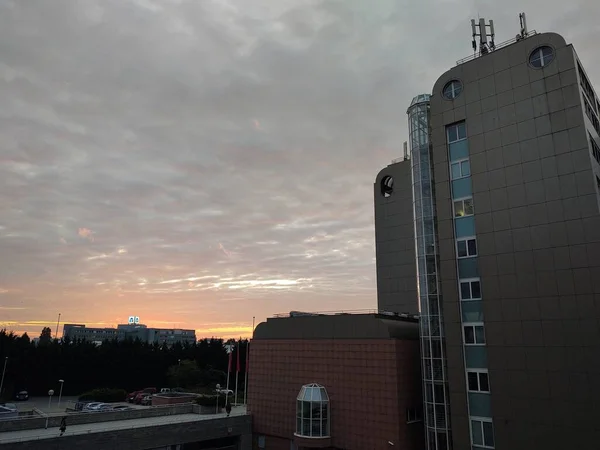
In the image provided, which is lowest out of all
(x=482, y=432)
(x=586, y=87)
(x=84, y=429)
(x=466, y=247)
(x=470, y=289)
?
(x=84, y=429)

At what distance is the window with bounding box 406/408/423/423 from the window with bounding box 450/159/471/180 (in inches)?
852

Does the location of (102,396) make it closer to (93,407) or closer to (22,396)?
(93,407)

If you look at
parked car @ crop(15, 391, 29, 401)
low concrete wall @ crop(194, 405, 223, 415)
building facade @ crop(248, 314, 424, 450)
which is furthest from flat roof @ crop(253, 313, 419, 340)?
parked car @ crop(15, 391, 29, 401)

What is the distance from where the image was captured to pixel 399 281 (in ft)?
185

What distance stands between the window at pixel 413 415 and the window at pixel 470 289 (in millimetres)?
11579

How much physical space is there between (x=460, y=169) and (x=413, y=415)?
22.9 m

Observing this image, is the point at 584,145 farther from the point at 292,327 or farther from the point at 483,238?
the point at 292,327

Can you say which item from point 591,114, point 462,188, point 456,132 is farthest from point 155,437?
point 591,114

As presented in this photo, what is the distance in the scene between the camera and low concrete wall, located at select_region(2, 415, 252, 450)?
3500 cm

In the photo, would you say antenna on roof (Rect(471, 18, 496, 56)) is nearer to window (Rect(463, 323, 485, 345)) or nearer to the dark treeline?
window (Rect(463, 323, 485, 345))

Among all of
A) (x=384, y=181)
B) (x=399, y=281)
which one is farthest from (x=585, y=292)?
(x=384, y=181)

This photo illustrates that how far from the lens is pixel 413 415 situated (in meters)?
38.7

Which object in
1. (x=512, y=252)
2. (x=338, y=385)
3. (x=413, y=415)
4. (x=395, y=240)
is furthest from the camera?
(x=395, y=240)

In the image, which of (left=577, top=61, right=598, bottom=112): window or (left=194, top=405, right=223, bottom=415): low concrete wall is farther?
(left=194, top=405, right=223, bottom=415): low concrete wall
